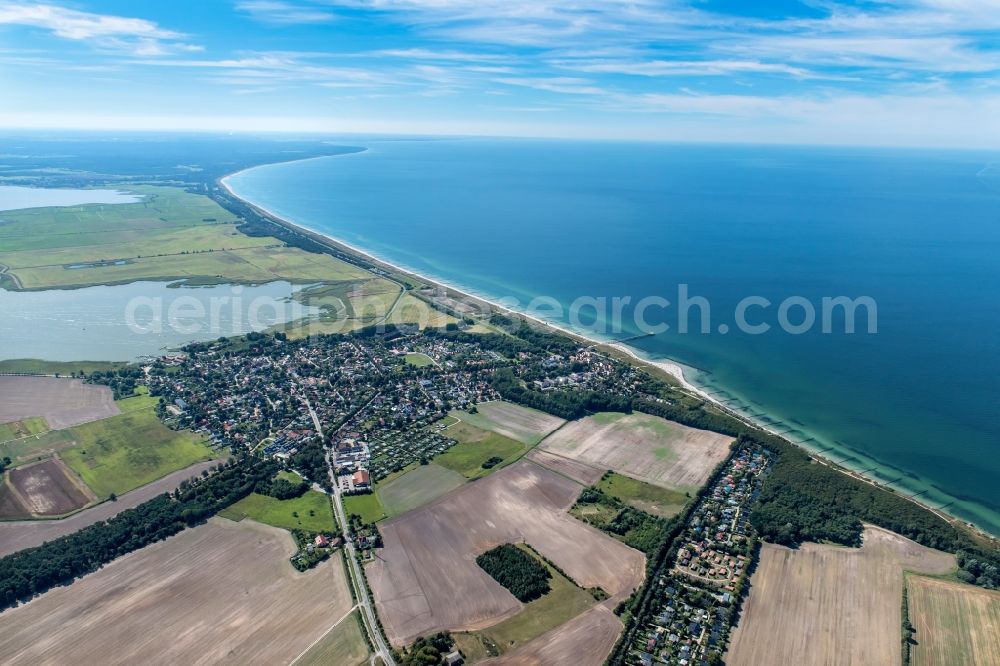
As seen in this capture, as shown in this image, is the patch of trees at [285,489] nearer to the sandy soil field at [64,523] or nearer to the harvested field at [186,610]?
the harvested field at [186,610]

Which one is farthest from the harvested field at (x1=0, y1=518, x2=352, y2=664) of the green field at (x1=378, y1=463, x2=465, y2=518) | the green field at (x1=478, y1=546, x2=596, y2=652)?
the green field at (x1=478, y1=546, x2=596, y2=652)

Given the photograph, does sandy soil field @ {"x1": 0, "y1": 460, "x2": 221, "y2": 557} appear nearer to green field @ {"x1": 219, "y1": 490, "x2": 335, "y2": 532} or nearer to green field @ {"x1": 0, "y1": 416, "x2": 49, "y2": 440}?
green field @ {"x1": 219, "y1": 490, "x2": 335, "y2": 532}

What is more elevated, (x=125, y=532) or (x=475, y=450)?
(x=475, y=450)

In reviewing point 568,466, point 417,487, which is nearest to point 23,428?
point 417,487

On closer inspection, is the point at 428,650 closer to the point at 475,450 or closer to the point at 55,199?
the point at 475,450

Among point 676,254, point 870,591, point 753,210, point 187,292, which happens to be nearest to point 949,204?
point 753,210

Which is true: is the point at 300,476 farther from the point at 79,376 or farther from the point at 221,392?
the point at 79,376
